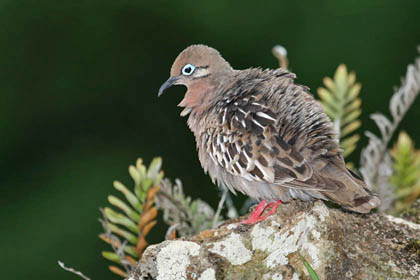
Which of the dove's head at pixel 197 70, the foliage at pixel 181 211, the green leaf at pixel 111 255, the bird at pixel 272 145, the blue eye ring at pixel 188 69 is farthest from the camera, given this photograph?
the blue eye ring at pixel 188 69

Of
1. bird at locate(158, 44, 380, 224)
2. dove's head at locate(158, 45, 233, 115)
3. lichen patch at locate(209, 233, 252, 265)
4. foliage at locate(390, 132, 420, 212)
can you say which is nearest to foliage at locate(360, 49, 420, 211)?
foliage at locate(390, 132, 420, 212)

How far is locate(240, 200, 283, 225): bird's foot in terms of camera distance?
3221mm

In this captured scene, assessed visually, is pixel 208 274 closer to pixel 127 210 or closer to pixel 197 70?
pixel 127 210

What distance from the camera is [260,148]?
3.40 meters

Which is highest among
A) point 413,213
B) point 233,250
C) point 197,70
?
point 197,70

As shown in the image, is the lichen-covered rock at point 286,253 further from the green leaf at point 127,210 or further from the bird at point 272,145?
the green leaf at point 127,210

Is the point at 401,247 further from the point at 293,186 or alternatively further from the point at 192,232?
the point at 192,232

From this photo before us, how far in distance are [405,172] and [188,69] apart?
1.67 m

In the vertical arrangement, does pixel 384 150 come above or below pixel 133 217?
below

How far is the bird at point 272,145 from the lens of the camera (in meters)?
3.21

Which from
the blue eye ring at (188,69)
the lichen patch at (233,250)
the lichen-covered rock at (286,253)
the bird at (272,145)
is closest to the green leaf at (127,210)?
the bird at (272,145)

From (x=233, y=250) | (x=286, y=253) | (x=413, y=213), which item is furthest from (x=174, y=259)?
(x=413, y=213)

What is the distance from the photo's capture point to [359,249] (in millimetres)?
2969

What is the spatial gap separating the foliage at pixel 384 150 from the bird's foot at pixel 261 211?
89 cm
